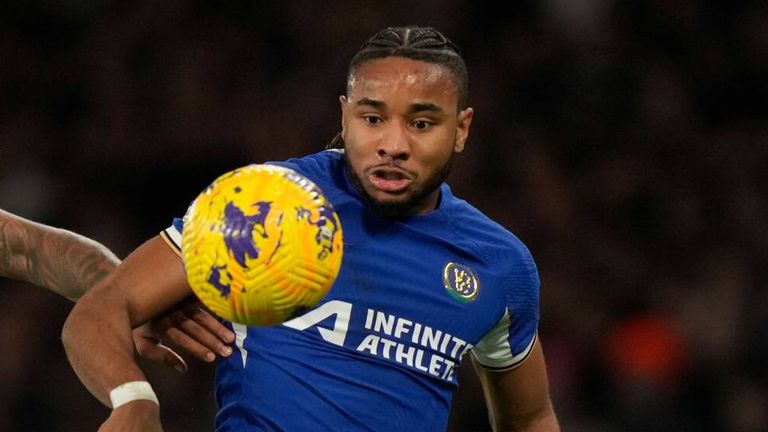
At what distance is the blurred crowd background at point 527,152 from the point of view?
802 cm

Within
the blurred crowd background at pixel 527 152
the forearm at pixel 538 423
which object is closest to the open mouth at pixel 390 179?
the forearm at pixel 538 423

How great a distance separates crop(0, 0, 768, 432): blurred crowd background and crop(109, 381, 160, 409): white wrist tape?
4446 millimetres

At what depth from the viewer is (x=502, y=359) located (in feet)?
14.1

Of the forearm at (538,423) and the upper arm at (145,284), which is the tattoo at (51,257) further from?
the forearm at (538,423)

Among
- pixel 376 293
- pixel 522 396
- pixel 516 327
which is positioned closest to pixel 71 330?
pixel 376 293

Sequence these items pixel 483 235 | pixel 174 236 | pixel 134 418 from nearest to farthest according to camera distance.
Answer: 1. pixel 134 418
2. pixel 174 236
3. pixel 483 235

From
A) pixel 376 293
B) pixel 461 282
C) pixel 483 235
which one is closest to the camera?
pixel 376 293

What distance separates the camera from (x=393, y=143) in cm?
379

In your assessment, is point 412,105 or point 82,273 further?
point 82,273

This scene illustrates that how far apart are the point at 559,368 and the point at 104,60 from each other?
374 centimetres

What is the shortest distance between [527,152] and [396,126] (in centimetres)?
533

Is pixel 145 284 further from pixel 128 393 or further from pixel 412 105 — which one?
pixel 412 105

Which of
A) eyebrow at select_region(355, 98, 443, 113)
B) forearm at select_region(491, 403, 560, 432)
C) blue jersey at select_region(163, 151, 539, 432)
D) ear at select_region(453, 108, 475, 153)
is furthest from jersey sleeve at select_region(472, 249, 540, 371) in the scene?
eyebrow at select_region(355, 98, 443, 113)

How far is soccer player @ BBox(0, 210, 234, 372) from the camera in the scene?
3811mm
